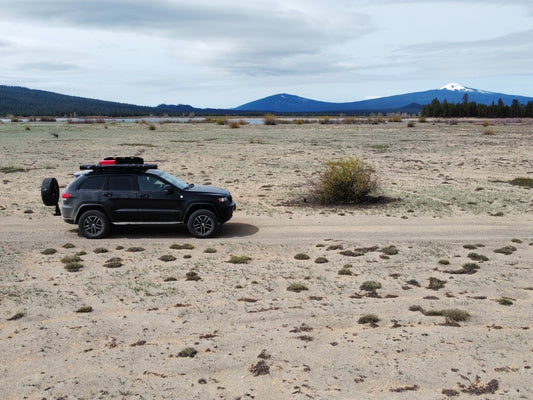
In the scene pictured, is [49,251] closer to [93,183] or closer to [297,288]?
[93,183]

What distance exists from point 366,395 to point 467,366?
1.62 metres

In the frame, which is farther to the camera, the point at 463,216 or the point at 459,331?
the point at 463,216

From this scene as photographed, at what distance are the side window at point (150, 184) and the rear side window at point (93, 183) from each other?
3.12 ft

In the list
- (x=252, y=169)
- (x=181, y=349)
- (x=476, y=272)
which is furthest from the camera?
(x=252, y=169)

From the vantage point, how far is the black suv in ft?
43.7

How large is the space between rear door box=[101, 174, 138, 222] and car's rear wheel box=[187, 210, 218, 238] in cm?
→ 148

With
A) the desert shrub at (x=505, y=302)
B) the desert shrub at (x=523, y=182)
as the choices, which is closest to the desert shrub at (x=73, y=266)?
the desert shrub at (x=505, y=302)

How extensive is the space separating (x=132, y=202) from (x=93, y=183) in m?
1.14

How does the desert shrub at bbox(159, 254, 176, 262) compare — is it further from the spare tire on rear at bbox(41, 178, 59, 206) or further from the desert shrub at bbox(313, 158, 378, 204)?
the desert shrub at bbox(313, 158, 378, 204)

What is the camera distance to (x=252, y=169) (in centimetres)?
2812

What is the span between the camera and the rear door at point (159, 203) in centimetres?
1344

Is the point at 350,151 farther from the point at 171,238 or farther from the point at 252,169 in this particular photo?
the point at 171,238

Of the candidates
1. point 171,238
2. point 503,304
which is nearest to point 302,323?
point 503,304

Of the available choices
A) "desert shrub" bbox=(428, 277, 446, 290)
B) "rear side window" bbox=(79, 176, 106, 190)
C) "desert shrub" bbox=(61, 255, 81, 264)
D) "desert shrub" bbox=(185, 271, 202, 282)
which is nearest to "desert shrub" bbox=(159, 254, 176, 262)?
"desert shrub" bbox=(185, 271, 202, 282)
